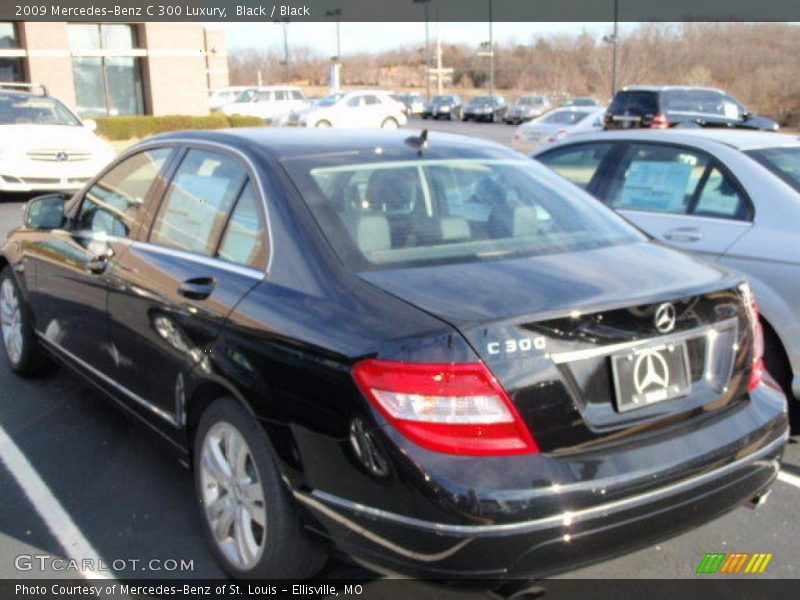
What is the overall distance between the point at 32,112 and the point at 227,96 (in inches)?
1087

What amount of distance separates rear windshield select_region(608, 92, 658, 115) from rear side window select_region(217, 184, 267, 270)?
14.8 meters

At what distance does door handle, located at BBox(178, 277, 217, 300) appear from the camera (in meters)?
3.16

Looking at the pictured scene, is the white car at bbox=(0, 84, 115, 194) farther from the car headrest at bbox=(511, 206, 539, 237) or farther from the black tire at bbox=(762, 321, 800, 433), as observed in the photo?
the black tire at bbox=(762, 321, 800, 433)

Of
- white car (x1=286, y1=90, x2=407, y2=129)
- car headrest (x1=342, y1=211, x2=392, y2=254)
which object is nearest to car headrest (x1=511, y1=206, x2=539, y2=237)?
car headrest (x1=342, y1=211, x2=392, y2=254)

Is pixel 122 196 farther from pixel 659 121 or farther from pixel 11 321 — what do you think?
pixel 659 121

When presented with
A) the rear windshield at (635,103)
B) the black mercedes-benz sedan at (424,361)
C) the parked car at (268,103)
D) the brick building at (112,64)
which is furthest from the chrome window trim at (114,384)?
the parked car at (268,103)

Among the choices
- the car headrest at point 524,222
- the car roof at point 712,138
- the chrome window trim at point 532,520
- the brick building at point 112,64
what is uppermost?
the brick building at point 112,64

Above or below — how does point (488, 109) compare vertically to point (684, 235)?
below

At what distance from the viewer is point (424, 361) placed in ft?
7.82

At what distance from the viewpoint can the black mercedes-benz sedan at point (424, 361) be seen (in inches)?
93.5

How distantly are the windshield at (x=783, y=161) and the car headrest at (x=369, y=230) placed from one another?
264 centimetres

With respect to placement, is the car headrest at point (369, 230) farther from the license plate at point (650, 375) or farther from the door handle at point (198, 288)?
the license plate at point (650, 375)

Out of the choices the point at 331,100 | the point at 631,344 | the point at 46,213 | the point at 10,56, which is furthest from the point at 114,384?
the point at 331,100

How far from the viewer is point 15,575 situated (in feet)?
10.5
